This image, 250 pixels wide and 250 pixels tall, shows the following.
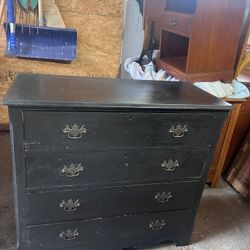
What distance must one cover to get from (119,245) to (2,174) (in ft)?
3.31

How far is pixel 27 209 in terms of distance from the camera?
118cm

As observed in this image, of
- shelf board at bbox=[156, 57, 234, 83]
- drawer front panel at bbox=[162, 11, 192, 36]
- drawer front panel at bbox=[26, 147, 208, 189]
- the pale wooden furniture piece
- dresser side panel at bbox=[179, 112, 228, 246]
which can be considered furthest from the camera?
the pale wooden furniture piece

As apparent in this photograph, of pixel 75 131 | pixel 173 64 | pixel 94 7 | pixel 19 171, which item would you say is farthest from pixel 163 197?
pixel 94 7

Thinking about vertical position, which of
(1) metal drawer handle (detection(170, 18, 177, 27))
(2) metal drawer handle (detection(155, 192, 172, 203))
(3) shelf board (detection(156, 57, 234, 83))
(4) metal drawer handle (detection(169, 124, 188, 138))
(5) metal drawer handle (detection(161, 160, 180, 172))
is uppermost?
(1) metal drawer handle (detection(170, 18, 177, 27))

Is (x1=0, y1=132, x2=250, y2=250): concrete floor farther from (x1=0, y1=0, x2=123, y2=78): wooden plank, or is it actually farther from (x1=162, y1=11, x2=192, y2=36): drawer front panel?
(x1=162, y1=11, x2=192, y2=36): drawer front panel

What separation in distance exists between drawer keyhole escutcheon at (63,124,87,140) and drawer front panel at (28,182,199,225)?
270 mm

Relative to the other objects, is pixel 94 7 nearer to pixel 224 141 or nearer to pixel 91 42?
pixel 91 42

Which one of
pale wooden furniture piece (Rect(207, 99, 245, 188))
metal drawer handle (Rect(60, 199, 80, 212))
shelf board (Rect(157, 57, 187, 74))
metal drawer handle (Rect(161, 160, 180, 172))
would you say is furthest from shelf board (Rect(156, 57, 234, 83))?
metal drawer handle (Rect(60, 199, 80, 212))

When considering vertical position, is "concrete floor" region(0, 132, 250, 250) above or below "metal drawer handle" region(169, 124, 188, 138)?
below

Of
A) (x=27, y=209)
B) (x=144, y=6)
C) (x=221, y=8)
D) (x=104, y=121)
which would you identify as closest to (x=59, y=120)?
(x=104, y=121)

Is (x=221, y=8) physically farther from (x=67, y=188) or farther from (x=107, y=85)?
(x=67, y=188)

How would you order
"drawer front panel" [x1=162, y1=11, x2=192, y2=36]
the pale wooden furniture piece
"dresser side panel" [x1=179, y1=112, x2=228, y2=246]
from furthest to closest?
1. the pale wooden furniture piece
2. "drawer front panel" [x1=162, y1=11, x2=192, y2=36]
3. "dresser side panel" [x1=179, y1=112, x2=228, y2=246]

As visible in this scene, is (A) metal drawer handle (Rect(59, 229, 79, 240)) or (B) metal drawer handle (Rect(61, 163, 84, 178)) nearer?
(B) metal drawer handle (Rect(61, 163, 84, 178))

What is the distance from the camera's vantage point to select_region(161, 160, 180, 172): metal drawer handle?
1270 millimetres
